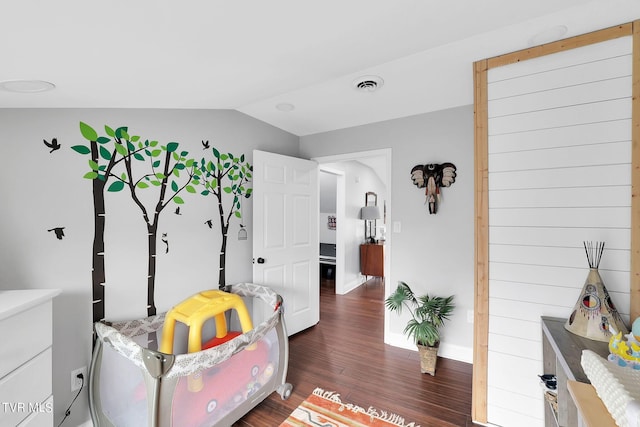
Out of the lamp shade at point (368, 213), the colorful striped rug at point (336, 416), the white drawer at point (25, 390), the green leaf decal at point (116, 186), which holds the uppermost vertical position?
the green leaf decal at point (116, 186)

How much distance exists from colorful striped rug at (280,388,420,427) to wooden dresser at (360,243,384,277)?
332 centimetres

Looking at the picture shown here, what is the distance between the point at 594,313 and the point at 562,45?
4.63 feet

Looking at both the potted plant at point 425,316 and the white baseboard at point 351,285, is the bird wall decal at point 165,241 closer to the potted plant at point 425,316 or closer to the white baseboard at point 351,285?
the potted plant at point 425,316

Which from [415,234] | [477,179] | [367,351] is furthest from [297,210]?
[477,179]

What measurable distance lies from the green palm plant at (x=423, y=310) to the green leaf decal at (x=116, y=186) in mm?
2377

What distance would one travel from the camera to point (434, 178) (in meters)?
2.49

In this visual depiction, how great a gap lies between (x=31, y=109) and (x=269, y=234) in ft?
5.99

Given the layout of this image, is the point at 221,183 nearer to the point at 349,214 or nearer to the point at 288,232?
the point at 288,232

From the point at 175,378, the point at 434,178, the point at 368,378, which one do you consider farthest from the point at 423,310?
the point at 175,378

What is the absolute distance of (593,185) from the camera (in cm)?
138

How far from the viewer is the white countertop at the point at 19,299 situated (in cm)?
109

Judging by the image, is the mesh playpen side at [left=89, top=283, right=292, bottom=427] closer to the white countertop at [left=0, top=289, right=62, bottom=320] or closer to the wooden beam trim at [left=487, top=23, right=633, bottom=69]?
the white countertop at [left=0, top=289, right=62, bottom=320]

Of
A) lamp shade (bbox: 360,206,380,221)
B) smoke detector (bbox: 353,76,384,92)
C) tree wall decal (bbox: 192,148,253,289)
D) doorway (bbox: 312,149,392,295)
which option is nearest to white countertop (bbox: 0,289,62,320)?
tree wall decal (bbox: 192,148,253,289)

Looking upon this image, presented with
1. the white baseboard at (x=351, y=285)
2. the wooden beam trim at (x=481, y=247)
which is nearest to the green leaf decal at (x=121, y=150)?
the wooden beam trim at (x=481, y=247)
